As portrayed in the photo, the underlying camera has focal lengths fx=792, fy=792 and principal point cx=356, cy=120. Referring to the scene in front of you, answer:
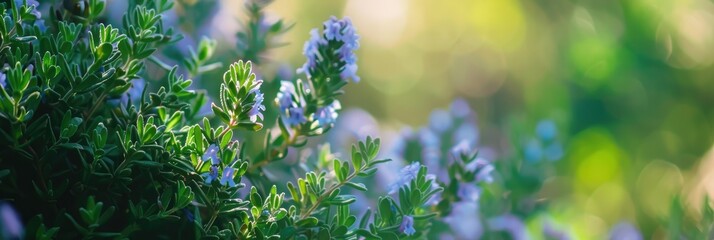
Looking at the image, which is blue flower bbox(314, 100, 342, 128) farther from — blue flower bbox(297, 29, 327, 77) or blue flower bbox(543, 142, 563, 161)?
Answer: blue flower bbox(543, 142, 563, 161)

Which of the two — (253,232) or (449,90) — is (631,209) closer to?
(449,90)

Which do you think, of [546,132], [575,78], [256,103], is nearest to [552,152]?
[546,132]

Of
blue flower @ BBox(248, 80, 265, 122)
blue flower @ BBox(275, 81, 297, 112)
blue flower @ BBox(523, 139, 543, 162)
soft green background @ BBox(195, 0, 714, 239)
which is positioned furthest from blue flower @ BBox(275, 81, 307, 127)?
blue flower @ BBox(523, 139, 543, 162)

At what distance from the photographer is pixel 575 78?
2074mm

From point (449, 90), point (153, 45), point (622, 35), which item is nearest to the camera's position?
point (153, 45)

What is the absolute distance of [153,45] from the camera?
0.66 metres

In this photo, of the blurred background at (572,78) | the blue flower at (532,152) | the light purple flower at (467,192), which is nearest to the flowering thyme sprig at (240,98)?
the light purple flower at (467,192)

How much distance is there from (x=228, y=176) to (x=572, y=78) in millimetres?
1701

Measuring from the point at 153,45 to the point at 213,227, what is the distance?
19 centimetres

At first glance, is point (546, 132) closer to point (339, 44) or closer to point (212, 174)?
point (339, 44)

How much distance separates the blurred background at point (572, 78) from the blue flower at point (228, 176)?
41cm

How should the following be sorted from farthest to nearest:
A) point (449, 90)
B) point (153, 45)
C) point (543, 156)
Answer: point (449, 90) < point (543, 156) < point (153, 45)

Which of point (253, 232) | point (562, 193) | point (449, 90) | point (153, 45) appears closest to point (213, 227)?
point (253, 232)

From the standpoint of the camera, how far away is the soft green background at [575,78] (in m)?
1.82
